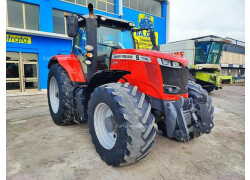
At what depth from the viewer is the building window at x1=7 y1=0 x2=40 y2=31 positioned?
33.9 ft

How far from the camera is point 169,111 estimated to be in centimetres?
252

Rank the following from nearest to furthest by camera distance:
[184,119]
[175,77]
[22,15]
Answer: [184,119] → [175,77] → [22,15]

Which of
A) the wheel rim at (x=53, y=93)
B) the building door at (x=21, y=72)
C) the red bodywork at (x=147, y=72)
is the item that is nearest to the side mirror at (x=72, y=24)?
the red bodywork at (x=147, y=72)

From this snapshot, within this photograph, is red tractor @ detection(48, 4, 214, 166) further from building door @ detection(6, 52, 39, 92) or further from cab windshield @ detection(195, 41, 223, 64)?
cab windshield @ detection(195, 41, 223, 64)

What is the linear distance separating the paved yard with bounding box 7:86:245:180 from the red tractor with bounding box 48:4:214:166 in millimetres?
275

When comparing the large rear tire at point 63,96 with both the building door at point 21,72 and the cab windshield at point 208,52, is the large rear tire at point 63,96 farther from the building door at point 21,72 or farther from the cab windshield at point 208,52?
the cab windshield at point 208,52

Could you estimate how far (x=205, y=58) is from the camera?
11.2 m

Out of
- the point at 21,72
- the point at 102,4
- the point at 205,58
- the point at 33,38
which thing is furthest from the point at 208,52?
the point at 21,72

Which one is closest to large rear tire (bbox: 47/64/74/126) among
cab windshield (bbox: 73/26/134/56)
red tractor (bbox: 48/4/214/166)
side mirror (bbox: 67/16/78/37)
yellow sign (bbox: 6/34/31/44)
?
red tractor (bbox: 48/4/214/166)

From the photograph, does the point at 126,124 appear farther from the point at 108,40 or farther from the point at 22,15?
the point at 22,15

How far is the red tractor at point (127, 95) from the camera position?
229 centimetres

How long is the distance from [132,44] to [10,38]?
31.2 feet

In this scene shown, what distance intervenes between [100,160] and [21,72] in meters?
10.4

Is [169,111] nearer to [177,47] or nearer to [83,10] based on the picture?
[177,47]
